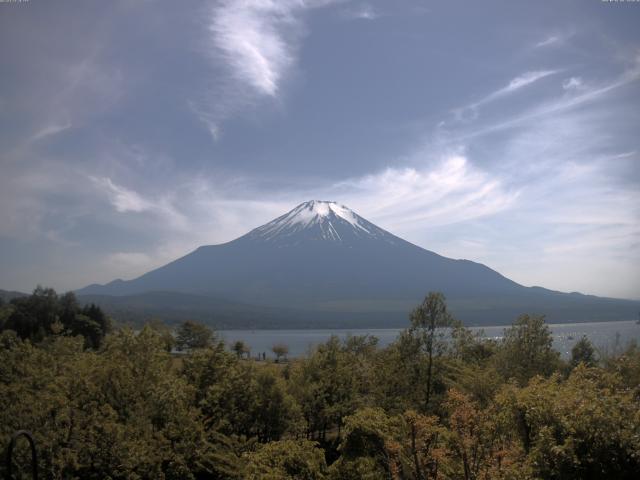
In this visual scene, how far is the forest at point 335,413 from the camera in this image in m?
10.0

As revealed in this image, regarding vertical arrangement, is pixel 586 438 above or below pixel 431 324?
below

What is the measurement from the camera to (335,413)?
82.3ft

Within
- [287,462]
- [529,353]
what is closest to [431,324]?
[529,353]

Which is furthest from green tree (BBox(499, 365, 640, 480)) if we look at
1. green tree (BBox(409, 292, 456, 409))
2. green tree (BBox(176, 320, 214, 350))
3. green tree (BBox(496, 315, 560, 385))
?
green tree (BBox(176, 320, 214, 350))

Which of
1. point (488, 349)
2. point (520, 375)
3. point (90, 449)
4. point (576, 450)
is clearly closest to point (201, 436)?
point (90, 449)

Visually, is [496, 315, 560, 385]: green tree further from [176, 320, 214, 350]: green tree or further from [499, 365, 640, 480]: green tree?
[176, 320, 214, 350]: green tree

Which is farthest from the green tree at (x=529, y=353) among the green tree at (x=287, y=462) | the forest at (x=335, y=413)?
the green tree at (x=287, y=462)

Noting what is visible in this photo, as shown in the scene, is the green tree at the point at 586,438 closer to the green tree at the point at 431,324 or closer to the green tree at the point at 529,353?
the green tree at the point at 431,324

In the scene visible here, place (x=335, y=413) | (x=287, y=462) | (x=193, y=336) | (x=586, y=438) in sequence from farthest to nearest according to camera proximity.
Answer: (x=193, y=336), (x=335, y=413), (x=287, y=462), (x=586, y=438)

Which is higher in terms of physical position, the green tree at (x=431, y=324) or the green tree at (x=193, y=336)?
the green tree at (x=431, y=324)

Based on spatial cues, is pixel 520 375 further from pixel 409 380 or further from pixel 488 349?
pixel 488 349

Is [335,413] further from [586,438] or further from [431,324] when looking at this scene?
[586,438]

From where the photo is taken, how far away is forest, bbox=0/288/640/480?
10.0 metres

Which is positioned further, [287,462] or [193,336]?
[193,336]
